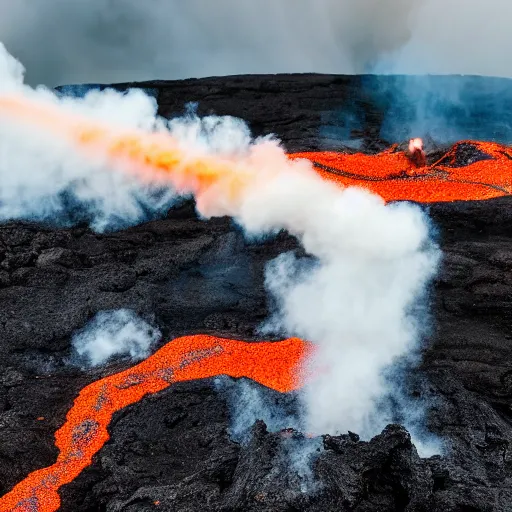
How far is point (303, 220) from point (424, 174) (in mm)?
4552

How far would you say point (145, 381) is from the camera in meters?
11.8

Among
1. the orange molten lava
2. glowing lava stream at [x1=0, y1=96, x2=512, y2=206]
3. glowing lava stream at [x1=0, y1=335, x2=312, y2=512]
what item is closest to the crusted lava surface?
glowing lava stream at [x1=0, y1=335, x2=312, y2=512]

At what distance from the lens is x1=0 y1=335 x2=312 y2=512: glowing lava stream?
9.59 m

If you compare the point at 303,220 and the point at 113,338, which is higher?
the point at 303,220

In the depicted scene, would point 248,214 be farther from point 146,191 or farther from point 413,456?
point 413,456

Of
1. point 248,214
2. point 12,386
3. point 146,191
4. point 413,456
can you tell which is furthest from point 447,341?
point 146,191

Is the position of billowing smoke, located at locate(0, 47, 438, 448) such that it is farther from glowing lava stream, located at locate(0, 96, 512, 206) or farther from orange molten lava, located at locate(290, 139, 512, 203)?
orange molten lava, located at locate(290, 139, 512, 203)

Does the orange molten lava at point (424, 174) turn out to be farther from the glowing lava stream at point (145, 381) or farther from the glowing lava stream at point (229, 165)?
the glowing lava stream at point (145, 381)

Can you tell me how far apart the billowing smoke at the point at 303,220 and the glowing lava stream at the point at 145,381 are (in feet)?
2.04

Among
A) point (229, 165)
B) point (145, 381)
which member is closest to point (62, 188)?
point (229, 165)

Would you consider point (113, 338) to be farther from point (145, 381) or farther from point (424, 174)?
point (424, 174)

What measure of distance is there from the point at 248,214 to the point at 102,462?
893cm

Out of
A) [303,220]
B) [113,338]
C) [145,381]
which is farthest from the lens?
[303,220]

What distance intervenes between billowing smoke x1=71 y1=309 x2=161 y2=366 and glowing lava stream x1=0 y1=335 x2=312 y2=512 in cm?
60
